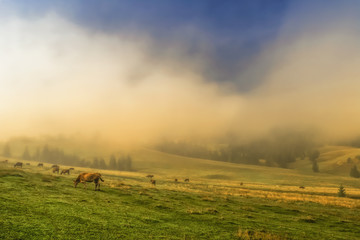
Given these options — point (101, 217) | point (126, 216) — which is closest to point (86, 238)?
point (101, 217)

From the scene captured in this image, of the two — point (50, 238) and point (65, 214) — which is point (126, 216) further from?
point (50, 238)

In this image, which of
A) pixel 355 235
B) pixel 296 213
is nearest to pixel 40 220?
pixel 355 235

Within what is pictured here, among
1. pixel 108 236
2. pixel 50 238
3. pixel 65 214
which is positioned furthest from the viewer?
pixel 65 214

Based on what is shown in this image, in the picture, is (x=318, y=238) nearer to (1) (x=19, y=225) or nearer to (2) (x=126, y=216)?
(2) (x=126, y=216)

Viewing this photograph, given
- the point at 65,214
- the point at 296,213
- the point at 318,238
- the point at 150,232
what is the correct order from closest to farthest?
the point at 150,232
the point at 65,214
the point at 318,238
the point at 296,213

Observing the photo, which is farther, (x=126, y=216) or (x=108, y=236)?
(x=126, y=216)

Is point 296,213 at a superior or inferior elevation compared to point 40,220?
inferior

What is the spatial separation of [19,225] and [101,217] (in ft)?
13.7

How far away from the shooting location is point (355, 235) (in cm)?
1556

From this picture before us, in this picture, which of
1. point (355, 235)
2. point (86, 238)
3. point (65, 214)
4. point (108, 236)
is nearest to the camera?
point (86, 238)

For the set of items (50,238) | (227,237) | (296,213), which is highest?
(50,238)

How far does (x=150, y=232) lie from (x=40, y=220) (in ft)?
16.9

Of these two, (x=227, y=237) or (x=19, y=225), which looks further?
(x=227, y=237)

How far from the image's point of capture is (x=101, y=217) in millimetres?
12281
